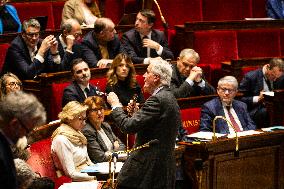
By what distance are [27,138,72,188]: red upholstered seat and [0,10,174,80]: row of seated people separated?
80 centimetres

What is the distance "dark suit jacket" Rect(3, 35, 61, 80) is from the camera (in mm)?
3393

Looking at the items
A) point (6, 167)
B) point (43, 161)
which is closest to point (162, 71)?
point (43, 161)

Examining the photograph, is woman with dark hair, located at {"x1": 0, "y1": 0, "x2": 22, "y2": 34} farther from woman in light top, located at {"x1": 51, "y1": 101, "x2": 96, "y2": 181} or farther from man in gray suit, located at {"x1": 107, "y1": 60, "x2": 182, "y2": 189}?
man in gray suit, located at {"x1": 107, "y1": 60, "x2": 182, "y2": 189}

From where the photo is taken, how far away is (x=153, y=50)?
12.9 ft

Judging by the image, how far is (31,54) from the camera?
3.50 m

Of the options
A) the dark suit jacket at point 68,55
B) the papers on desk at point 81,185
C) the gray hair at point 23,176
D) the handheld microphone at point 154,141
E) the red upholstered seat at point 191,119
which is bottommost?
the papers on desk at point 81,185

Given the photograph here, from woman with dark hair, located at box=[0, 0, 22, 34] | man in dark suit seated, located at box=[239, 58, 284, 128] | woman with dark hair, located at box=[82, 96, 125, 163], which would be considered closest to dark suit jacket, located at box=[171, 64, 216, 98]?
man in dark suit seated, located at box=[239, 58, 284, 128]

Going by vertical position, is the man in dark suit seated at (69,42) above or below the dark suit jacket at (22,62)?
above

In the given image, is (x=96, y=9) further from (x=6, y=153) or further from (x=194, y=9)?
(x=6, y=153)

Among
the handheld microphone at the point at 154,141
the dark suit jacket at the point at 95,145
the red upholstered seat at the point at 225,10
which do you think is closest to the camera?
the handheld microphone at the point at 154,141

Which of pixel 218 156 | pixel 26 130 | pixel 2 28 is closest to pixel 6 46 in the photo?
pixel 2 28

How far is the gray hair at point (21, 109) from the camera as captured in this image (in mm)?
1429

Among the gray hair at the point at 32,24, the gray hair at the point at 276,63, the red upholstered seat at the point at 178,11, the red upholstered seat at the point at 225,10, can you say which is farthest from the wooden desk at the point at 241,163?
the red upholstered seat at the point at 225,10

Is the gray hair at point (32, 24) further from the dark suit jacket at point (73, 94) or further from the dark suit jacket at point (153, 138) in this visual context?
the dark suit jacket at point (153, 138)
